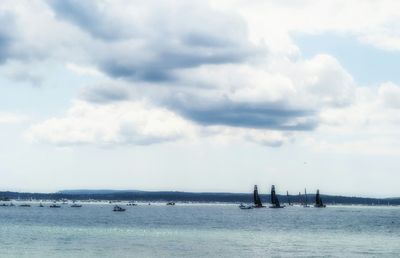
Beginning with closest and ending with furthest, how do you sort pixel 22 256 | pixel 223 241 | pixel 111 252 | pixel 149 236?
pixel 22 256
pixel 111 252
pixel 223 241
pixel 149 236

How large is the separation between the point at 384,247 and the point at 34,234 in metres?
56.4

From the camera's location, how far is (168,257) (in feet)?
222

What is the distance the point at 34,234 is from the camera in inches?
3974

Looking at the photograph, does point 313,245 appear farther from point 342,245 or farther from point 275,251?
point 275,251

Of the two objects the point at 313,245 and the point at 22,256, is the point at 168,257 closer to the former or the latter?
the point at 22,256

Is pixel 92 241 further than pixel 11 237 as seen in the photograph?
No

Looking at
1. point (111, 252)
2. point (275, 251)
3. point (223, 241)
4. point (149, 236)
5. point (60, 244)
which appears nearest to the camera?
point (111, 252)

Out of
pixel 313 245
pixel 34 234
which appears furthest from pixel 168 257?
pixel 34 234

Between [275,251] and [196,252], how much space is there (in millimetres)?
10430

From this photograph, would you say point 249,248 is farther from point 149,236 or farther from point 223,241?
point 149,236

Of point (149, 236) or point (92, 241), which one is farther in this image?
point (149, 236)

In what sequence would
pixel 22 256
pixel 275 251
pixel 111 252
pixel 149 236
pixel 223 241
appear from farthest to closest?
pixel 149 236 < pixel 223 241 < pixel 275 251 < pixel 111 252 < pixel 22 256

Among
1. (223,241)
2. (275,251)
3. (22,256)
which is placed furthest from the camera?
(223,241)

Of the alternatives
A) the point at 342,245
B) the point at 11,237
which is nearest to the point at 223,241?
the point at 342,245
